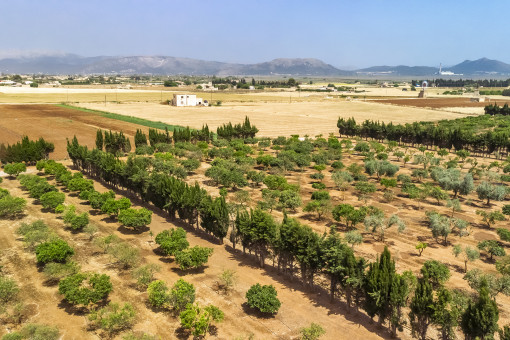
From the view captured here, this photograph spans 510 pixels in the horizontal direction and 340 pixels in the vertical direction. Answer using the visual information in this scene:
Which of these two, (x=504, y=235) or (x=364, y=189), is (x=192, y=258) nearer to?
(x=364, y=189)

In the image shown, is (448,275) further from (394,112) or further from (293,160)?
(394,112)

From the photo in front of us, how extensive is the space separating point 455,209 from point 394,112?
11988 cm

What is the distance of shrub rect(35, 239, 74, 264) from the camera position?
30016 millimetres

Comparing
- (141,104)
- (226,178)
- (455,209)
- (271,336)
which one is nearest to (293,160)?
(226,178)

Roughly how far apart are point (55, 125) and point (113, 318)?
100215 millimetres

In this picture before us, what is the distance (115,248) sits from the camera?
1254 inches

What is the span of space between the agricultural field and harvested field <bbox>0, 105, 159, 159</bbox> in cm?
2280

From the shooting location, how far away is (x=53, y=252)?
30.2 meters

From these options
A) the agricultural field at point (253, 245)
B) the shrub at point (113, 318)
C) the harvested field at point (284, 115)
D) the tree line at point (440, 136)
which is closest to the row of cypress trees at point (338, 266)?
the agricultural field at point (253, 245)

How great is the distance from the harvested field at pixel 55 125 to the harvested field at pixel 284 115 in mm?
15968

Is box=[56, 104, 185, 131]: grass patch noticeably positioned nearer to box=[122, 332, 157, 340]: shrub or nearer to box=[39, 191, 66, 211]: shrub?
box=[39, 191, 66, 211]: shrub

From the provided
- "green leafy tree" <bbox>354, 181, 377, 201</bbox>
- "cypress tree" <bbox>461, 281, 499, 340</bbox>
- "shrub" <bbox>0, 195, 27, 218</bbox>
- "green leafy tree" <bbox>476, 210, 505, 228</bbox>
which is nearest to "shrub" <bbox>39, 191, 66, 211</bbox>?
"shrub" <bbox>0, 195, 27, 218</bbox>

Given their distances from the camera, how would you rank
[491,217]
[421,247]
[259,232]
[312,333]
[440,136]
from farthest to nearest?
[440,136]
[491,217]
[421,247]
[259,232]
[312,333]

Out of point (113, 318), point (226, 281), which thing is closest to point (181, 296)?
point (113, 318)
